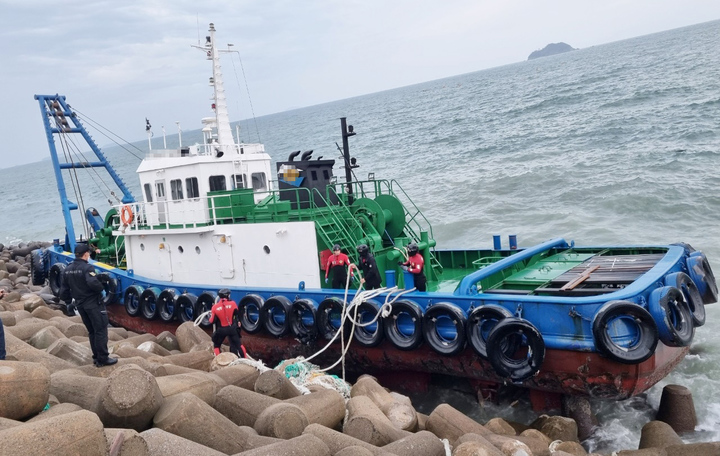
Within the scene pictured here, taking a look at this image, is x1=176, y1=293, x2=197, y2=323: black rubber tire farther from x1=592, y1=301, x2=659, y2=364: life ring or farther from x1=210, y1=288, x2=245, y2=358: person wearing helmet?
x1=592, y1=301, x2=659, y2=364: life ring

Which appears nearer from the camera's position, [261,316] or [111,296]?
[261,316]

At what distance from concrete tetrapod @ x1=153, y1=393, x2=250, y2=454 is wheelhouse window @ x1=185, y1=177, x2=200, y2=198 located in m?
7.22

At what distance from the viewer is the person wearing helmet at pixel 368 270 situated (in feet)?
30.2

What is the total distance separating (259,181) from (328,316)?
427 cm

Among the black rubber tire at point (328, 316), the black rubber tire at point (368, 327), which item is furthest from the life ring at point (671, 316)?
the black rubber tire at point (328, 316)

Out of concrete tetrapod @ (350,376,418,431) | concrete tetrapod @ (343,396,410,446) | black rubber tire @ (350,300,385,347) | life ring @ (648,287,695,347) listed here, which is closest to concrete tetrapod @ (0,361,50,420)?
Answer: concrete tetrapod @ (343,396,410,446)

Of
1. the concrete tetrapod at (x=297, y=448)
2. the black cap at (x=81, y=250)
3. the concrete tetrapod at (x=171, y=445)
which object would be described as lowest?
the concrete tetrapod at (x=297, y=448)

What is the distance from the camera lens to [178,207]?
12016 mm

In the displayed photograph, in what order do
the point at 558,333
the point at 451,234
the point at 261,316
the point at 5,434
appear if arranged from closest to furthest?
the point at 5,434 < the point at 558,333 < the point at 261,316 < the point at 451,234

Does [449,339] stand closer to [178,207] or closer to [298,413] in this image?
[298,413]

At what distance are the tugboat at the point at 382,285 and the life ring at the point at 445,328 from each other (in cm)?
2

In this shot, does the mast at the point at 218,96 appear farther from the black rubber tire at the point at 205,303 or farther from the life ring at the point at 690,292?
the life ring at the point at 690,292

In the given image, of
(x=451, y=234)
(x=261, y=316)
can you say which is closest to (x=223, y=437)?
(x=261, y=316)

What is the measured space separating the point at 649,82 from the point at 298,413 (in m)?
44.3
